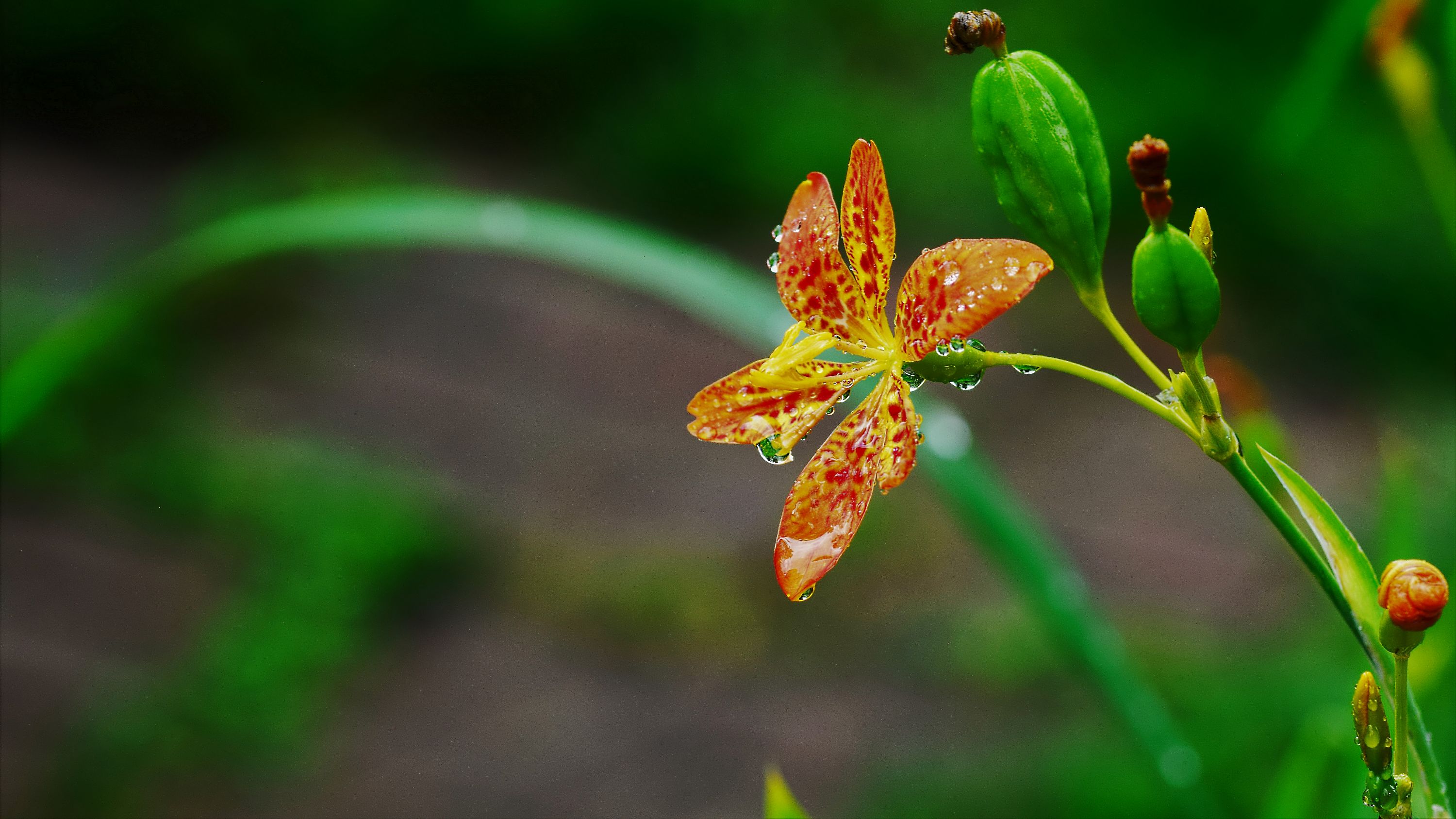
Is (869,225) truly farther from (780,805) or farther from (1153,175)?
(780,805)

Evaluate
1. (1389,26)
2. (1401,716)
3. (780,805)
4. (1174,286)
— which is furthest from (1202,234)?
(1389,26)

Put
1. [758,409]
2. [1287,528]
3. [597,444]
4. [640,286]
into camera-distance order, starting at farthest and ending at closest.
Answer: [597,444], [640,286], [758,409], [1287,528]

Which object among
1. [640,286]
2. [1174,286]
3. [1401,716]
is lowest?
[1401,716]

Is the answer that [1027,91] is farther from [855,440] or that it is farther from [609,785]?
[609,785]

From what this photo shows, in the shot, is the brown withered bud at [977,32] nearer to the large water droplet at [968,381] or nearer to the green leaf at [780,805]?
the large water droplet at [968,381]

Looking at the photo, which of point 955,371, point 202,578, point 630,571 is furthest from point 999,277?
point 202,578

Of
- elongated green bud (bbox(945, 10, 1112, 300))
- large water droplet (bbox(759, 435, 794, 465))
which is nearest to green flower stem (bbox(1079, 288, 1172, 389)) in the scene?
elongated green bud (bbox(945, 10, 1112, 300))
